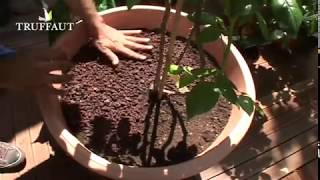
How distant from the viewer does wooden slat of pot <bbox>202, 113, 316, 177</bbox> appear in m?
1.22

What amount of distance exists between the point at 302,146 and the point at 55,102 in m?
0.74

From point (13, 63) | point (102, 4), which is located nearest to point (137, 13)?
point (102, 4)

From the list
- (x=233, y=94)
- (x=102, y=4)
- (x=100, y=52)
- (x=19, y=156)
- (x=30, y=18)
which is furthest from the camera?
(x=30, y=18)

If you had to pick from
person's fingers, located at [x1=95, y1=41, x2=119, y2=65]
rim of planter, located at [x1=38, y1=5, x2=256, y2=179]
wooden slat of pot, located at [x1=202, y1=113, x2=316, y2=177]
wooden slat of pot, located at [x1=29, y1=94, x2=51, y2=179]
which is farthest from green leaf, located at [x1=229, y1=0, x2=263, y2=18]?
wooden slat of pot, located at [x1=29, y1=94, x2=51, y2=179]

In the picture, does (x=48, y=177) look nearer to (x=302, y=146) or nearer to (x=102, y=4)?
(x=102, y=4)

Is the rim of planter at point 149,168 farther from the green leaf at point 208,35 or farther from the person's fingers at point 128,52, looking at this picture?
the green leaf at point 208,35

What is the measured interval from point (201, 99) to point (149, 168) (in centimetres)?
21

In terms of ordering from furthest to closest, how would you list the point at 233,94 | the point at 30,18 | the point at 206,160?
the point at 30,18, the point at 206,160, the point at 233,94

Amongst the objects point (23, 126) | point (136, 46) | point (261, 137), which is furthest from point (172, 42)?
point (23, 126)

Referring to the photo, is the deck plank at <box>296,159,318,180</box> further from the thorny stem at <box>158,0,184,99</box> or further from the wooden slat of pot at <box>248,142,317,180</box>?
the thorny stem at <box>158,0,184,99</box>

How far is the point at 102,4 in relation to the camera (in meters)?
1.39

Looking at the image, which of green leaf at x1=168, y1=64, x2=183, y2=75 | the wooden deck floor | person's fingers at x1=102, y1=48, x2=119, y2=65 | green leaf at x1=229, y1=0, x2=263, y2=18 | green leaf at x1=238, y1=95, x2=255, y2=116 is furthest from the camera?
the wooden deck floor

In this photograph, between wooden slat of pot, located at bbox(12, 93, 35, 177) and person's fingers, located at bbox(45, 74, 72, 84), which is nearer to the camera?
person's fingers, located at bbox(45, 74, 72, 84)

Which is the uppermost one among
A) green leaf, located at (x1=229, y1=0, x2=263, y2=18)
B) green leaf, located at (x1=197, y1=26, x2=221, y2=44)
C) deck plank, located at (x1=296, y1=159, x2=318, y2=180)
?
green leaf, located at (x1=229, y1=0, x2=263, y2=18)
